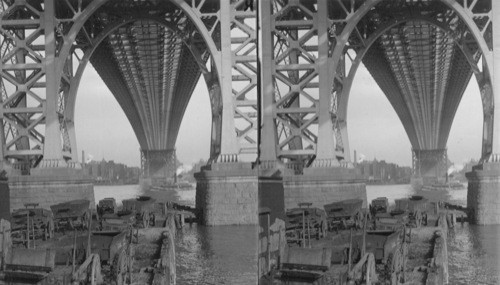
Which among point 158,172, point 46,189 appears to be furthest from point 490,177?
point 46,189

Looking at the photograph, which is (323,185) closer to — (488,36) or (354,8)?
(354,8)

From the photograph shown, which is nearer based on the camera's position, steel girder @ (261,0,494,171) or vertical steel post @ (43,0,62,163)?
steel girder @ (261,0,494,171)

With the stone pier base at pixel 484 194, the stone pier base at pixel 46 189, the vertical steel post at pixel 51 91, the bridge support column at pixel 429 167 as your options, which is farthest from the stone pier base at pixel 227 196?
the bridge support column at pixel 429 167

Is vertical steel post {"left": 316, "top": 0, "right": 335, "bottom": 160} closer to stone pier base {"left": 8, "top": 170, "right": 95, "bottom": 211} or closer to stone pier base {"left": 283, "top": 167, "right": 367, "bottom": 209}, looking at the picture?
stone pier base {"left": 8, "top": 170, "right": 95, "bottom": 211}

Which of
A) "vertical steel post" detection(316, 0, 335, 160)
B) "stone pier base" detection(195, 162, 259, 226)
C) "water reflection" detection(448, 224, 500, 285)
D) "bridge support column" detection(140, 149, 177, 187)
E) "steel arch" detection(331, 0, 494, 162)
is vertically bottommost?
"water reflection" detection(448, 224, 500, 285)

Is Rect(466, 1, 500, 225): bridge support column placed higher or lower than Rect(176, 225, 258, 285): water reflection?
higher

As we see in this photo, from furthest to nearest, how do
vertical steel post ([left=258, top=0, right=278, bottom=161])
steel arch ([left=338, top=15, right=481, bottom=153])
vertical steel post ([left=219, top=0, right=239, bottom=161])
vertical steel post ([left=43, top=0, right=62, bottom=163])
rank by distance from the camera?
steel arch ([left=338, top=15, right=481, bottom=153]) < vertical steel post ([left=43, top=0, right=62, bottom=163]) < vertical steel post ([left=219, top=0, right=239, bottom=161]) < vertical steel post ([left=258, top=0, right=278, bottom=161])

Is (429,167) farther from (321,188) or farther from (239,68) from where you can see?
(239,68)

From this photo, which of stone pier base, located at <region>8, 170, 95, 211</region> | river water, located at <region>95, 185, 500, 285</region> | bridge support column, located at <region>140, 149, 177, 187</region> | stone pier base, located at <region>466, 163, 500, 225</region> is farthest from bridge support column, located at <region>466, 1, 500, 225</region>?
stone pier base, located at <region>8, 170, 95, 211</region>
